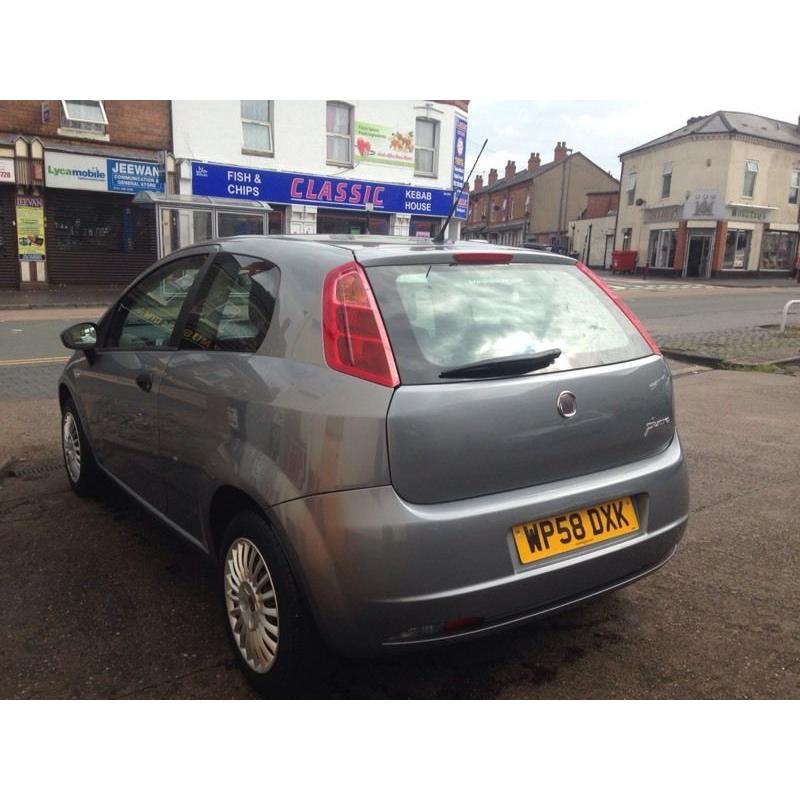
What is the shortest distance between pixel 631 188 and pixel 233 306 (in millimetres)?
44802

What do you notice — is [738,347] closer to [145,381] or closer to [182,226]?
[145,381]

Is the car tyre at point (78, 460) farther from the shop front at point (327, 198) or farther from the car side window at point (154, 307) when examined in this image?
the shop front at point (327, 198)

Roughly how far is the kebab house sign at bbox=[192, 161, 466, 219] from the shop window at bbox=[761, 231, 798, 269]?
21.9 m

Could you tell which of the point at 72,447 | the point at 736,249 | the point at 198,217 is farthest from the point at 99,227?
the point at 736,249

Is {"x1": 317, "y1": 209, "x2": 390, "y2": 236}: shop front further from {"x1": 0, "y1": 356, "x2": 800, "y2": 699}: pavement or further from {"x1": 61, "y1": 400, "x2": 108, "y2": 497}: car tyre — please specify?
{"x1": 0, "y1": 356, "x2": 800, "y2": 699}: pavement

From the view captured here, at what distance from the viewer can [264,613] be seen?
2584 millimetres

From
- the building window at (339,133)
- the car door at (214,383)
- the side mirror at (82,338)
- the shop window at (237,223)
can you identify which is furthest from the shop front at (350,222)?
the car door at (214,383)

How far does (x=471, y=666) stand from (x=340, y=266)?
62.7 inches

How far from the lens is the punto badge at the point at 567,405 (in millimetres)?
2531

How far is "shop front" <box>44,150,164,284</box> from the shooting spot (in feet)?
64.6

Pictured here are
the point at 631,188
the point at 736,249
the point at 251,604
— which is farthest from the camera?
the point at 631,188

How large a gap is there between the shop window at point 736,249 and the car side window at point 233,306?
1591 inches

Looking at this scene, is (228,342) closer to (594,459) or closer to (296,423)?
(296,423)

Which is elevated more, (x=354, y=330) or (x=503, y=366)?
(x=354, y=330)
